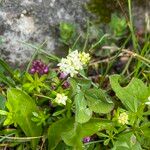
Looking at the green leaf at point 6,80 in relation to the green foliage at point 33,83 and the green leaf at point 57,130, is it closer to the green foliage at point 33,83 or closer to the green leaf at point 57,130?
the green foliage at point 33,83

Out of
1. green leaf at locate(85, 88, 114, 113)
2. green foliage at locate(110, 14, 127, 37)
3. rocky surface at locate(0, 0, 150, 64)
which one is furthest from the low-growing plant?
green foliage at locate(110, 14, 127, 37)

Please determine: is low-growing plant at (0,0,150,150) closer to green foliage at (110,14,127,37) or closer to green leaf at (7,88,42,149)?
green leaf at (7,88,42,149)

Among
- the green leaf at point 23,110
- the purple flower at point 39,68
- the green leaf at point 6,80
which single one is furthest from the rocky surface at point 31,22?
the green leaf at point 23,110

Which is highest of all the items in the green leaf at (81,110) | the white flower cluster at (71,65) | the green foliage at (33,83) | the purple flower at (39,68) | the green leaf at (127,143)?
the purple flower at (39,68)

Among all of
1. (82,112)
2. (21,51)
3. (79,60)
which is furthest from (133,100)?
(21,51)

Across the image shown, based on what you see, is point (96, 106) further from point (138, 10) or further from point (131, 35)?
point (138, 10)

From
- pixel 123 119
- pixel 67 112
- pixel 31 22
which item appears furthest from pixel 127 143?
pixel 31 22

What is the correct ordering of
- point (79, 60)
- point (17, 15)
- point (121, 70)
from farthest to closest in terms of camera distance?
point (121, 70)
point (17, 15)
point (79, 60)
